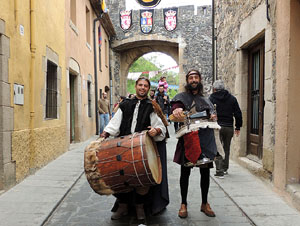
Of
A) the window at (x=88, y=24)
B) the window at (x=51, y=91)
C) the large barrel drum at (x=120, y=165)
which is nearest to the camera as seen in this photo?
the large barrel drum at (x=120, y=165)

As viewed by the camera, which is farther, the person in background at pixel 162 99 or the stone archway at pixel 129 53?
the stone archway at pixel 129 53

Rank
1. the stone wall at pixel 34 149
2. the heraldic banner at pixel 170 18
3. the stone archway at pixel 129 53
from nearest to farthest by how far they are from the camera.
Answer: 1. the stone wall at pixel 34 149
2. the heraldic banner at pixel 170 18
3. the stone archway at pixel 129 53

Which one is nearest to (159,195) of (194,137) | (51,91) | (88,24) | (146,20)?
(194,137)

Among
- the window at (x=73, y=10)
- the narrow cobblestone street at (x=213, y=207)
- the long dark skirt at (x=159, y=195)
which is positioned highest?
the window at (x=73, y=10)

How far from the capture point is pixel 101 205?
3568mm

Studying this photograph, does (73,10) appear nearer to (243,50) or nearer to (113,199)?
(243,50)

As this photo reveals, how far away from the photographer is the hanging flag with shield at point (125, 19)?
16.1m

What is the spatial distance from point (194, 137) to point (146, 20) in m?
14.3

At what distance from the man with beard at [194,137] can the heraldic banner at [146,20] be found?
13729mm

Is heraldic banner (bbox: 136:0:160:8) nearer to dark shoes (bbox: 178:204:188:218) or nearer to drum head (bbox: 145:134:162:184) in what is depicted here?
drum head (bbox: 145:134:162:184)

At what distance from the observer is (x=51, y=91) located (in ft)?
21.4

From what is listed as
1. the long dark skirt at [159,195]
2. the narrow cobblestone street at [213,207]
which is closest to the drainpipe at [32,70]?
the narrow cobblestone street at [213,207]

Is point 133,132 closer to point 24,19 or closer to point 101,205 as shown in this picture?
point 101,205

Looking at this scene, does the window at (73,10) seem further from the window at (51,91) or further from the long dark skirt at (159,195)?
the long dark skirt at (159,195)
